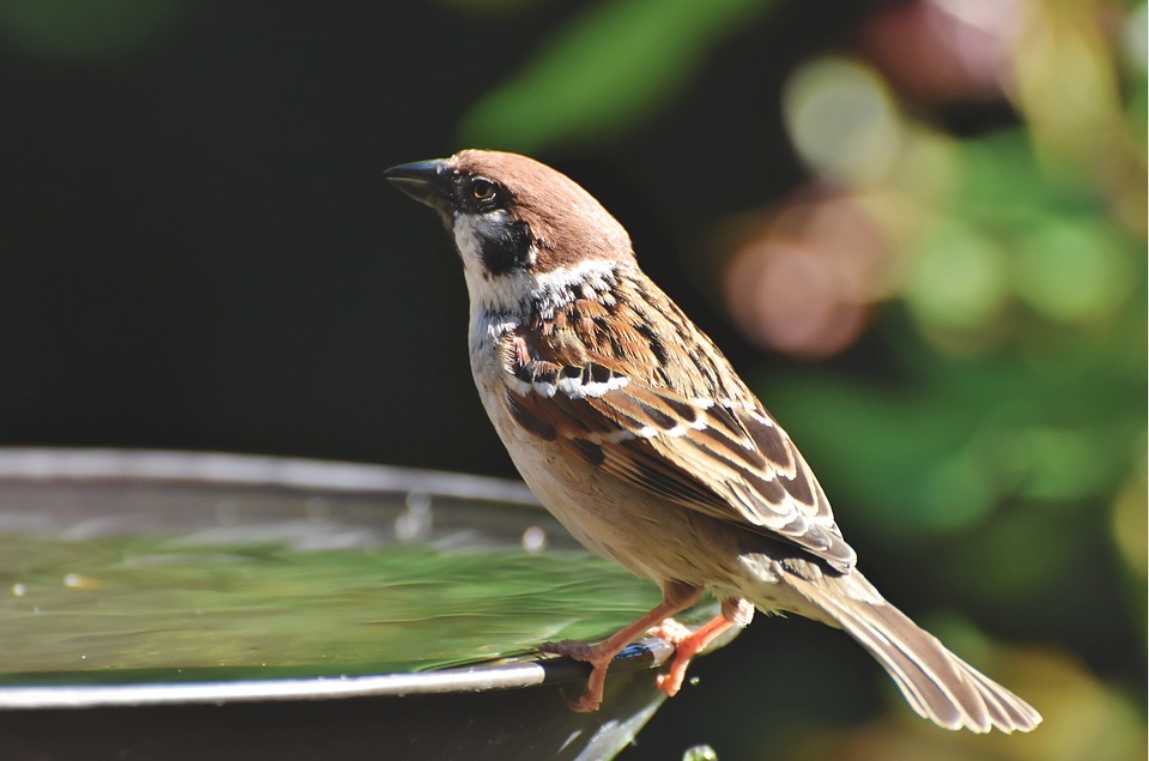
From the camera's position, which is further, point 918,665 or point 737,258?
point 737,258

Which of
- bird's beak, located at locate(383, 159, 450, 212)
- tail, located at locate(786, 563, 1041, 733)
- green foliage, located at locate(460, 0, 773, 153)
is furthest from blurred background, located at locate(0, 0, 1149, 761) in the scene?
tail, located at locate(786, 563, 1041, 733)

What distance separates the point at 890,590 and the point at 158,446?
2.26 metres

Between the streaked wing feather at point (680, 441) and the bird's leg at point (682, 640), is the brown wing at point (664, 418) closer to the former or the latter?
the streaked wing feather at point (680, 441)

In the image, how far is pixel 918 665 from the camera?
177 cm

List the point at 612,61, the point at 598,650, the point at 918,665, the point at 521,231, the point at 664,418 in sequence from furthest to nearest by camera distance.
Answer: the point at 612,61 → the point at 521,231 → the point at 664,418 → the point at 918,665 → the point at 598,650

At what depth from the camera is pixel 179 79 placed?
4.11 metres

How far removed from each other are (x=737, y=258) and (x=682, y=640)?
1.00 m

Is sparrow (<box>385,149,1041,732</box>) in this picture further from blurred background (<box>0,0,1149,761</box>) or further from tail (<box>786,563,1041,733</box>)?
blurred background (<box>0,0,1149,761</box>)

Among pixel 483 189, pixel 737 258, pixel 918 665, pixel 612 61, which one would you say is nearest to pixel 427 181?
pixel 483 189

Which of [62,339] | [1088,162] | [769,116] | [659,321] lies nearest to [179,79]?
[62,339]

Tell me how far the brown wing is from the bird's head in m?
0.10

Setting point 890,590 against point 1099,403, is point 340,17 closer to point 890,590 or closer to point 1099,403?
point 890,590

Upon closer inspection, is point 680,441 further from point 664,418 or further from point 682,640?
point 682,640

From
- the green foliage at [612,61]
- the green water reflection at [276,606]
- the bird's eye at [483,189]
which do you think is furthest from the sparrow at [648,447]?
the green foliage at [612,61]
